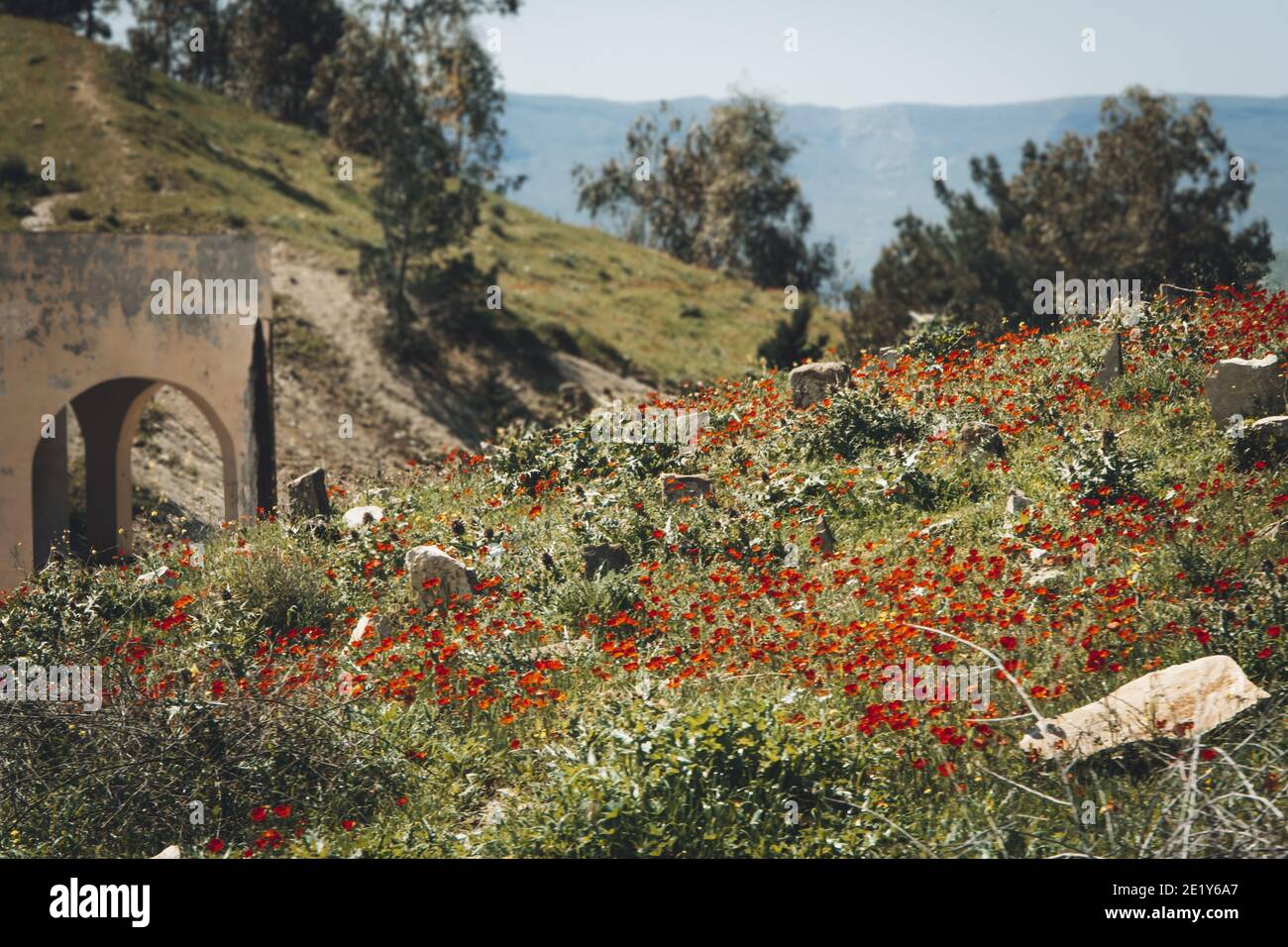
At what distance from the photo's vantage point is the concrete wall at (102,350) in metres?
14.8

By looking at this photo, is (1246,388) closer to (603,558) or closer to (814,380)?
(814,380)

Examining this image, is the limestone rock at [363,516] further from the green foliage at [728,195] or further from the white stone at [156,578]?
the green foliage at [728,195]

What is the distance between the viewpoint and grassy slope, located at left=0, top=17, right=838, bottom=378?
36.6m

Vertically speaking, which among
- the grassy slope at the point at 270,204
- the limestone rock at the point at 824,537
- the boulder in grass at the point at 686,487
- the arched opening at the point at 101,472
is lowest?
the arched opening at the point at 101,472

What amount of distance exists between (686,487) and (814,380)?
244 centimetres

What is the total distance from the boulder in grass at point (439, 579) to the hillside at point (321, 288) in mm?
15272

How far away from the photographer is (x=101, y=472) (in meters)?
19.0

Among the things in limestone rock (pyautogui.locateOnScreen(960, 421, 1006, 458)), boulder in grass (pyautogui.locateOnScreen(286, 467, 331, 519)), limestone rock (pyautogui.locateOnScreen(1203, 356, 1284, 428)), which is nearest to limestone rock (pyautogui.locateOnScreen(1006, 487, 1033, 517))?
limestone rock (pyautogui.locateOnScreen(960, 421, 1006, 458))

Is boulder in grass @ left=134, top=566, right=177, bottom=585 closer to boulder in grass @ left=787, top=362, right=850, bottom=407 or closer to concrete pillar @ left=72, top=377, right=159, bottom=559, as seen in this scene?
boulder in grass @ left=787, top=362, right=850, bottom=407

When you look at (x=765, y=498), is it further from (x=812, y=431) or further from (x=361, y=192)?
(x=361, y=192)

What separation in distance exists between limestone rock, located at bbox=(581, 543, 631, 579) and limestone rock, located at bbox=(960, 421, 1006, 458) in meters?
2.98

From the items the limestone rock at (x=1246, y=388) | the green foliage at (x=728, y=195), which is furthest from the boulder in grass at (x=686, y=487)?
the green foliage at (x=728, y=195)

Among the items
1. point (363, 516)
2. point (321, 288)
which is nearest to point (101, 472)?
point (363, 516)
